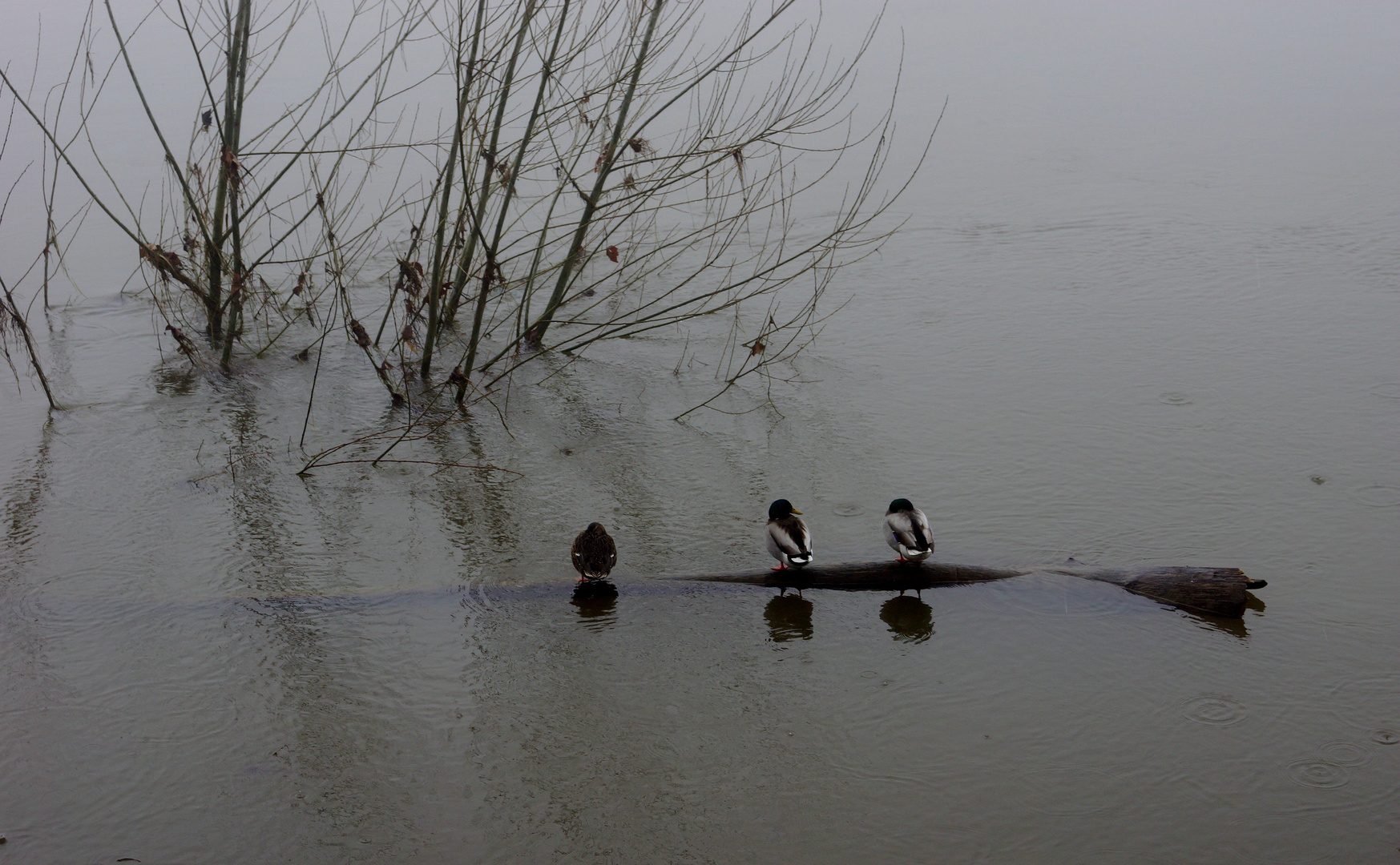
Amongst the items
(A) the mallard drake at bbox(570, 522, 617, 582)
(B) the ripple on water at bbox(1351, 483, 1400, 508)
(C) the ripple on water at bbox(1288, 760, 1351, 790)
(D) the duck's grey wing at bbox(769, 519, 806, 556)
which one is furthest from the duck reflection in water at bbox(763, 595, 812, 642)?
(B) the ripple on water at bbox(1351, 483, 1400, 508)

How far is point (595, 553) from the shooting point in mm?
5168

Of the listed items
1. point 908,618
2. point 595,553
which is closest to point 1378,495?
point 908,618

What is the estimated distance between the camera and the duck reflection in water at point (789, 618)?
16.6ft

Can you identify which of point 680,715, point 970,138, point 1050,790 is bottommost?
point 1050,790

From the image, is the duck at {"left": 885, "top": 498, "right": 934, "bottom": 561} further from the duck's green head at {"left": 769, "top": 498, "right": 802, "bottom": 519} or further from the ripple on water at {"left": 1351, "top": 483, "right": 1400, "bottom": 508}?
the ripple on water at {"left": 1351, "top": 483, "right": 1400, "bottom": 508}

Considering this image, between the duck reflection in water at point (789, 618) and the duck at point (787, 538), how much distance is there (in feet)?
0.55

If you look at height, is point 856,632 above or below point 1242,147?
below

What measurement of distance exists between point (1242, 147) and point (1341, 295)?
194 inches

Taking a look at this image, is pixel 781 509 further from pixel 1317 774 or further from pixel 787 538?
pixel 1317 774

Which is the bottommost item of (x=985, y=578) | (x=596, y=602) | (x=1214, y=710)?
(x=1214, y=710)

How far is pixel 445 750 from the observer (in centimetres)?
423

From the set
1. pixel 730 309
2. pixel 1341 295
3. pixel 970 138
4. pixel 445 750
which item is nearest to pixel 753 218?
pixel 730 309

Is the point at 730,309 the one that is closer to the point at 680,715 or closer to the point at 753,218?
the point at 753,218

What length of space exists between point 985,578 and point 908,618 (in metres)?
0.40
